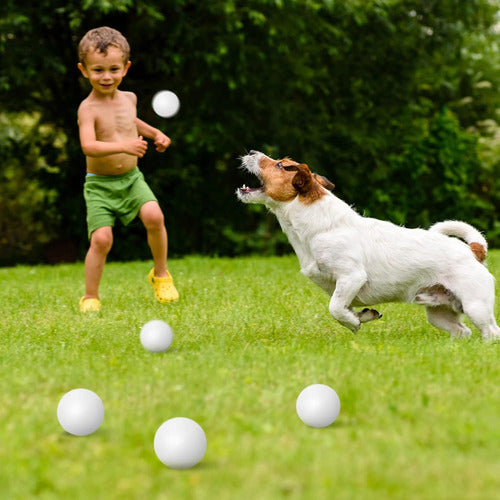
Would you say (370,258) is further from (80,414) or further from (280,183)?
(80,414)

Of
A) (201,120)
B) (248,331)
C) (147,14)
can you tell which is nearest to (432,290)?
(248,331)

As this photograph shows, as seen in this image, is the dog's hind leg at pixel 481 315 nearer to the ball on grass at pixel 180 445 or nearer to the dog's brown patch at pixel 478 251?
the dog's brown patch at pixel 478 251

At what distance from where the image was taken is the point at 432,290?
5.44 m

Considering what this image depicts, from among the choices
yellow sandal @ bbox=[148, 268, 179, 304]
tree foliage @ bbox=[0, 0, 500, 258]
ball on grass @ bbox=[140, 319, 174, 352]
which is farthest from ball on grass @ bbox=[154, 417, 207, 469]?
tree foliage @ bbox=[0, 0, 500, 258]

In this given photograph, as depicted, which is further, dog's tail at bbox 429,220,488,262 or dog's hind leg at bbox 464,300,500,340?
dog's tail at bbox 429,220,488,262

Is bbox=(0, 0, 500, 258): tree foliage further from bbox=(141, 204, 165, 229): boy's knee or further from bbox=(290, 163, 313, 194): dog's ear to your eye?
bbox=(290, 163, 313, 194): dog's ear

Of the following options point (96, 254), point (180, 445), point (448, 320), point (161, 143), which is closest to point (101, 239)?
point (96, 254)

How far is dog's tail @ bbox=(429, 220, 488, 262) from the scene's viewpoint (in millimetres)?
5492

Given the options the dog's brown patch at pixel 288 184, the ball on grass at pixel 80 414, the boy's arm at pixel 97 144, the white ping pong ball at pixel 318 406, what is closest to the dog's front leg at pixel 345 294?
the dog's brown patch at pixel 288 184

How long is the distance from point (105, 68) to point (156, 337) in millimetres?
2753

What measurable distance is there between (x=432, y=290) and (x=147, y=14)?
8683mm

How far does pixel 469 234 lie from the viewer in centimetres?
568

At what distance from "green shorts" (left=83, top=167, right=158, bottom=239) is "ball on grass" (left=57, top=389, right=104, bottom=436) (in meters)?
3.66

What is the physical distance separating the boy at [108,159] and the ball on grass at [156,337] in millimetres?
1954
